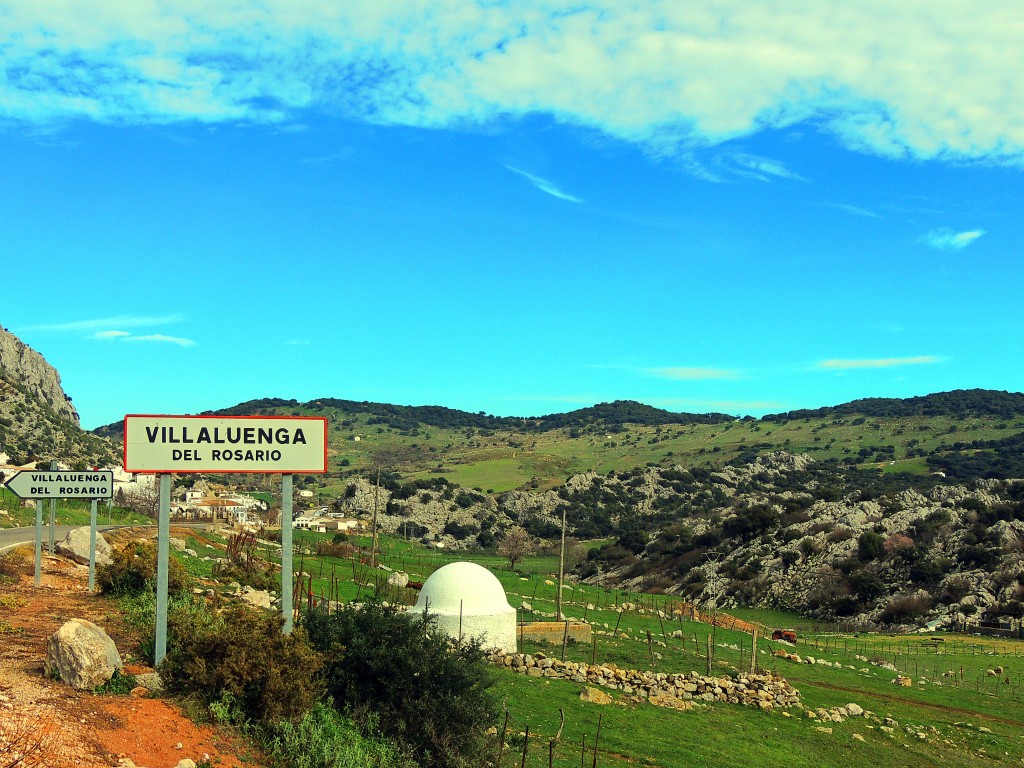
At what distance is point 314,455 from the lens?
1587 centimetres

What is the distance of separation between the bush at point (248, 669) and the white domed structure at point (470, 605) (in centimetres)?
1880

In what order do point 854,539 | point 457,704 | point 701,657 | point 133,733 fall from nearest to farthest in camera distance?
point 133,733 < point 457,704 < point 701,657 < point 854,539

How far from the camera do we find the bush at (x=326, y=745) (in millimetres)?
12859

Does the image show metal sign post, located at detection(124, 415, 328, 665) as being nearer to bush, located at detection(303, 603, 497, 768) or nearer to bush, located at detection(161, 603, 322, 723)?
bush, located at detection(161, 603, 322, 723)

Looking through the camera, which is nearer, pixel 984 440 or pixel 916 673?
pixel 916 673

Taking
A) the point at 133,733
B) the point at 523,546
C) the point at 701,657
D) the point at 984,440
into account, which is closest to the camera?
the point at 133,733

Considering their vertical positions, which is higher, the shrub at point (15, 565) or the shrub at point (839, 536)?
the shrub at point (15, 565)

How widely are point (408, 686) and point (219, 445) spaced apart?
560 cm

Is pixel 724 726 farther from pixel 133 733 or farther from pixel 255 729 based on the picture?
pixel 133 733

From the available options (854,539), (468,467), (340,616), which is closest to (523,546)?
(854,539)

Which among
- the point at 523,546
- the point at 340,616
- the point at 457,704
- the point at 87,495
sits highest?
the point at 87,495

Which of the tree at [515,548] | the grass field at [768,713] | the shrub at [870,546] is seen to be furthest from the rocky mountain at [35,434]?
the shrub at [870,546]

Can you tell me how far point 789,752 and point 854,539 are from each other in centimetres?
7039

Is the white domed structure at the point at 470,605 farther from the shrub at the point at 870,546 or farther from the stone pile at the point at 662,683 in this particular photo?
the shrub at the point at 870,546
